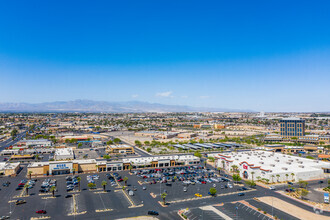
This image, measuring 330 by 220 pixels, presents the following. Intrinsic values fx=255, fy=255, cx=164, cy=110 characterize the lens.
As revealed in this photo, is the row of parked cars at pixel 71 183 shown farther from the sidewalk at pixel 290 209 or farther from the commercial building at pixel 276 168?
the commercial building at pixel 276 168

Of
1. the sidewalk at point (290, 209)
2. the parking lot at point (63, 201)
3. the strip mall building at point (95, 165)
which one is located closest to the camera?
the sidewalk at point (290, 209)

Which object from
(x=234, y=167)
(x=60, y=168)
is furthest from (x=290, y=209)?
(x=60, y=168)

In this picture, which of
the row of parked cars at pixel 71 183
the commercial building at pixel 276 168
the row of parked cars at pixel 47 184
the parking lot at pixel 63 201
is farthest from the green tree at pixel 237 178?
the row of parked cars at pixel 47 184

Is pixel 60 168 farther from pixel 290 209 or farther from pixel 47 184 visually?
pixel 290 209

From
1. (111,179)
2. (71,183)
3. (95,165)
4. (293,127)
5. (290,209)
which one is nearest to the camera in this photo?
(290,209)

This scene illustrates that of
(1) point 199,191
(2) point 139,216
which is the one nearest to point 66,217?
(2) point 139,216

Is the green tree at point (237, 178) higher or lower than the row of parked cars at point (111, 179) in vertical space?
higher
